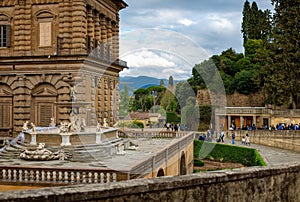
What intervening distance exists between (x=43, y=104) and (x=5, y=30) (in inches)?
255

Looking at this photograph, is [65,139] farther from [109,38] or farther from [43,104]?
[109,38]

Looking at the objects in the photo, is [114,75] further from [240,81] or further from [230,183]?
[230,183]

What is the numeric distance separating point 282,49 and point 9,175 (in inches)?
1494

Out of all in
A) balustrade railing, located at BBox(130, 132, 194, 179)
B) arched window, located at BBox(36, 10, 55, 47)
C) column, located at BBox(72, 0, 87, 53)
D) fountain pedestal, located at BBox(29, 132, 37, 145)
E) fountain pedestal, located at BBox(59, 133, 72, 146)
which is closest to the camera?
balustrade railing, located at BBox(130, 132, 194, 179)

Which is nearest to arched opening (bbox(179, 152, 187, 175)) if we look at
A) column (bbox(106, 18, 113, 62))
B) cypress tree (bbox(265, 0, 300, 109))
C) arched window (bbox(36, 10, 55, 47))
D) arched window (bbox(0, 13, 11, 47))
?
column (bbox(106, 18, 113, 62))

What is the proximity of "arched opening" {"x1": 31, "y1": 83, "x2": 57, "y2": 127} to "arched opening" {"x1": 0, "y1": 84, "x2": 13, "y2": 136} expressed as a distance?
6.13 feet

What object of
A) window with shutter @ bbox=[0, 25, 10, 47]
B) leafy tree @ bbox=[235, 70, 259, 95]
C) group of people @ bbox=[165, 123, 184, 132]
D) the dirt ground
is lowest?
the dirt ground

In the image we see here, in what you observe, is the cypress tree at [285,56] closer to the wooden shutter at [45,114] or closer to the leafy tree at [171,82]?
the wooden shutter at [45,114]

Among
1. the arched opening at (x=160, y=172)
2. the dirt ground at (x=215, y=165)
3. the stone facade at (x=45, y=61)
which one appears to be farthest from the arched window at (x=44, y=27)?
the dirt ground at (x=215, y=165)

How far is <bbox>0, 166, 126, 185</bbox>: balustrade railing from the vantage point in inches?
539

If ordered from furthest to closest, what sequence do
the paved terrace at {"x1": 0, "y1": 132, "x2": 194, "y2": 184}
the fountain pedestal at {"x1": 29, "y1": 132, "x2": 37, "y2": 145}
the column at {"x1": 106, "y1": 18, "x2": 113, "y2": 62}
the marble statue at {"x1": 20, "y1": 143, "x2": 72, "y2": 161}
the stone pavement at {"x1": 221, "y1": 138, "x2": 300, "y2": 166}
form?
the column at {"x1": 106, "y1": 18, "x2": 113, "y2": 62}, the stone pavement at {"x1": 221, "y1": 138, "x2": 300, "y2": 166}, the fountain pedestal at {"x1": 29, "y1": 132, "x2": 37, "y2": 145}, the marble statue at {"x1": 20, "y1": 143, "x2": 72, "y2": 161}, the paved terrace at {"x1": 0, "y1": 132, "x2": 194, "y2": 184}

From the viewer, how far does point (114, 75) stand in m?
37.3

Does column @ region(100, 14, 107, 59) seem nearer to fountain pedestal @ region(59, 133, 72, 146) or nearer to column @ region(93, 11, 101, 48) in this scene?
column @ region(93, 11, 101, 48)

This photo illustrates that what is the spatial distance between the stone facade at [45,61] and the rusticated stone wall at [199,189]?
22167mm
